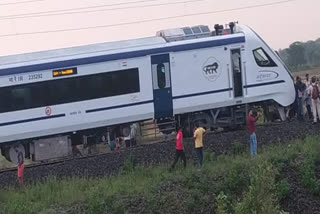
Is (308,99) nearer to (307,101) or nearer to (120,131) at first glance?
(307,101)

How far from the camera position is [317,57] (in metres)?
86.8

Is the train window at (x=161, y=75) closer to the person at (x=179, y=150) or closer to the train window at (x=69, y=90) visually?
the train window at (x=69, y=90)

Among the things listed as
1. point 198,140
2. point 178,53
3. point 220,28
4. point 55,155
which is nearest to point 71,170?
point 55,155

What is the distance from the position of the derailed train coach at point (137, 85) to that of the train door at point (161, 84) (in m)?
0.03

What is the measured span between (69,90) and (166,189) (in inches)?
254

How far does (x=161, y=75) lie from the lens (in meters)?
21.7

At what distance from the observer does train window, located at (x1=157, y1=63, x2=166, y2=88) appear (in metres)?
21.6

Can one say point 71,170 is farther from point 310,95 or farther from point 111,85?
point 310,95

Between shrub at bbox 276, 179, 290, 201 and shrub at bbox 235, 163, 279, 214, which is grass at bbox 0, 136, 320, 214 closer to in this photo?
shrub at bbox 276, 179, 290, 201

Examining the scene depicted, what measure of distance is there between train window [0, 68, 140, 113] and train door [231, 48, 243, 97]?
341 cm

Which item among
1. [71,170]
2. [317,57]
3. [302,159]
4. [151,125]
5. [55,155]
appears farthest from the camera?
[317,57]

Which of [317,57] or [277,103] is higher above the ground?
[277,103]

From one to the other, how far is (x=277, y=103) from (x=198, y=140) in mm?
6306

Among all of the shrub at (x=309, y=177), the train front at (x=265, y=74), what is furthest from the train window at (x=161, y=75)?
the shrub at (x=309, y=177)
